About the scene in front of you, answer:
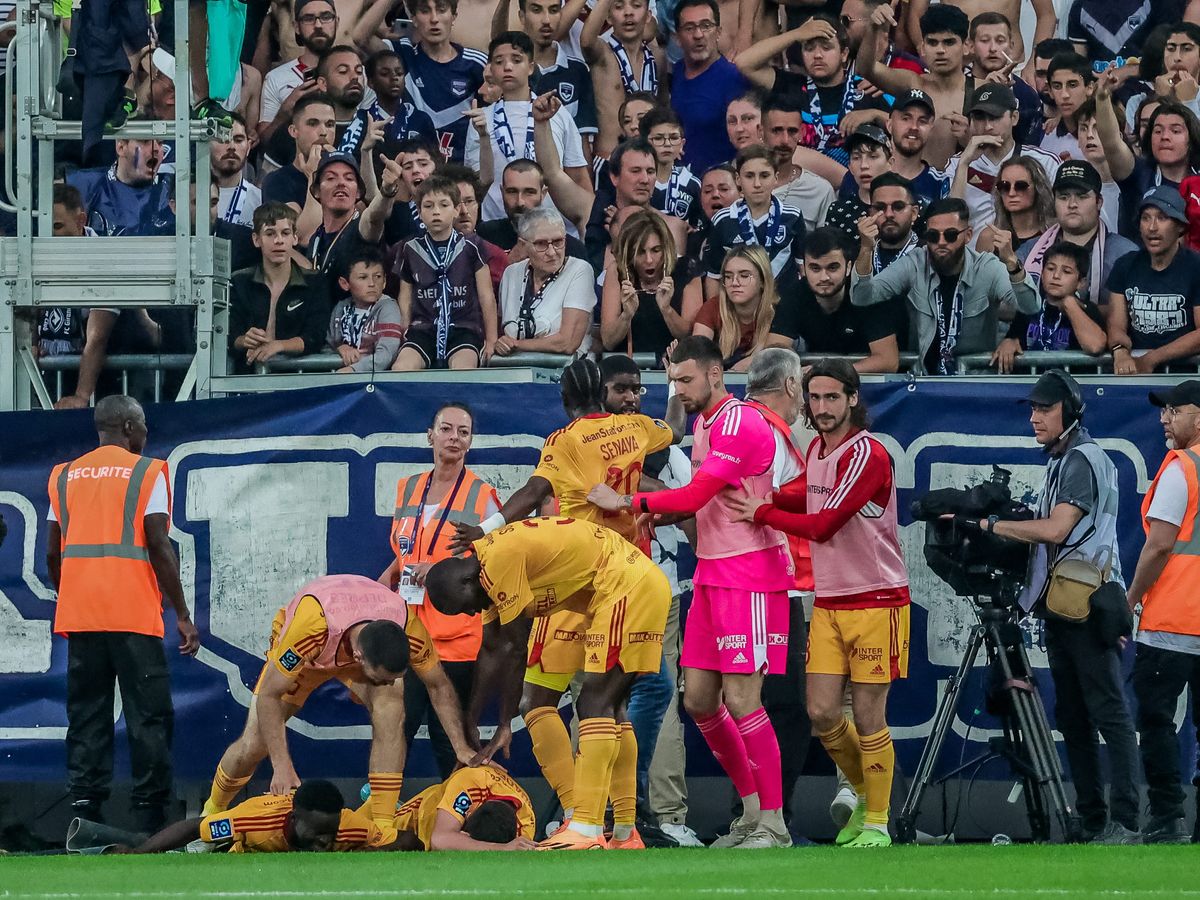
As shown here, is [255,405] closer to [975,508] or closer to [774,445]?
[774,445]

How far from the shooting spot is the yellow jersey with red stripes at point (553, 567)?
794 cm

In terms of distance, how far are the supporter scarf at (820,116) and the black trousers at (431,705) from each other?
483 centimetres

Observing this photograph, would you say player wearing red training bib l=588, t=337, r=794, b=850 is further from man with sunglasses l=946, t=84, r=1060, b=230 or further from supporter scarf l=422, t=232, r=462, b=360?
man with sunglasses l=946, t=84, r=1060, b=230

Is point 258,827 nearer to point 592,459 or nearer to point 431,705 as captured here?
point 431,705

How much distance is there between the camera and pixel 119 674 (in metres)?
9.29

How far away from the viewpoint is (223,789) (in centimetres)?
876

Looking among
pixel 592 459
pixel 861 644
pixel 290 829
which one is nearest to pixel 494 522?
pixel 592 459

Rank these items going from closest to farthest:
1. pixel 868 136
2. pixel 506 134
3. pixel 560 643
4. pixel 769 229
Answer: pixel 560 643 < pixel 769 229 < pixel 868 136 < pixel 506 134

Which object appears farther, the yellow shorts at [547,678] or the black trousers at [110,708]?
the black trousers at [110,708]

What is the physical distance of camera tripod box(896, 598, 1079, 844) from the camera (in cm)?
855

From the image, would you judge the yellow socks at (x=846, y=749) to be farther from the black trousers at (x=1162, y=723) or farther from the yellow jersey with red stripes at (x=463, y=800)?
the yellow jersey with red stripes at (x=463, y=800)

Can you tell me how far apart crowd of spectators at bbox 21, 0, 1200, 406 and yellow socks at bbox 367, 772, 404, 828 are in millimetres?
3054

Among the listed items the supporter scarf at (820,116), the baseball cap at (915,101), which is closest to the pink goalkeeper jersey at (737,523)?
the baseball cap at (915,101)

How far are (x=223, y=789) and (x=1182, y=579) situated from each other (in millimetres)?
4582
